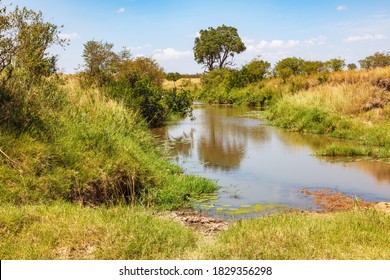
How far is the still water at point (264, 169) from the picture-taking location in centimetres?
912

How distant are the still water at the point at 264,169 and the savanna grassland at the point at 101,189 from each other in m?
0.83

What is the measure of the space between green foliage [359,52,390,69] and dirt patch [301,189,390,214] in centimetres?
3736

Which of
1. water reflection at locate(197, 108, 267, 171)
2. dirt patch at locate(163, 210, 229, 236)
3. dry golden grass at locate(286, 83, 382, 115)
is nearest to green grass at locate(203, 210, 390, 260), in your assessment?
dirt patch at locate(163, 210, 229, 236)

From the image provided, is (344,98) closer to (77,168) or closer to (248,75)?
(77,168)

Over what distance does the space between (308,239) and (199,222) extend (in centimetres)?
256

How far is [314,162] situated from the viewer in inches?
520

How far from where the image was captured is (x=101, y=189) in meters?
8.34

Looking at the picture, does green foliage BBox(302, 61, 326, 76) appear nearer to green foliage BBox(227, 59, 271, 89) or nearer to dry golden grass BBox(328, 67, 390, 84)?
green foliage BBox(227, 59, 271, 89)

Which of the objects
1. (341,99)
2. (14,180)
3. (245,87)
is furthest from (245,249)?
(245,87)

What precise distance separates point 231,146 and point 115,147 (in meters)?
7.26

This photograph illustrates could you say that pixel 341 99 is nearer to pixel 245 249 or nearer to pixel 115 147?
pixel 115 147

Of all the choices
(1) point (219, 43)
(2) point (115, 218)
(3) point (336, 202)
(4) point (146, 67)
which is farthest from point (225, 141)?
(1) point (219, 43)

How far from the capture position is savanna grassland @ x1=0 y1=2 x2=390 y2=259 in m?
5.06

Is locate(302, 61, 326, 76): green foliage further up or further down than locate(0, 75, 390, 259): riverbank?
further up
